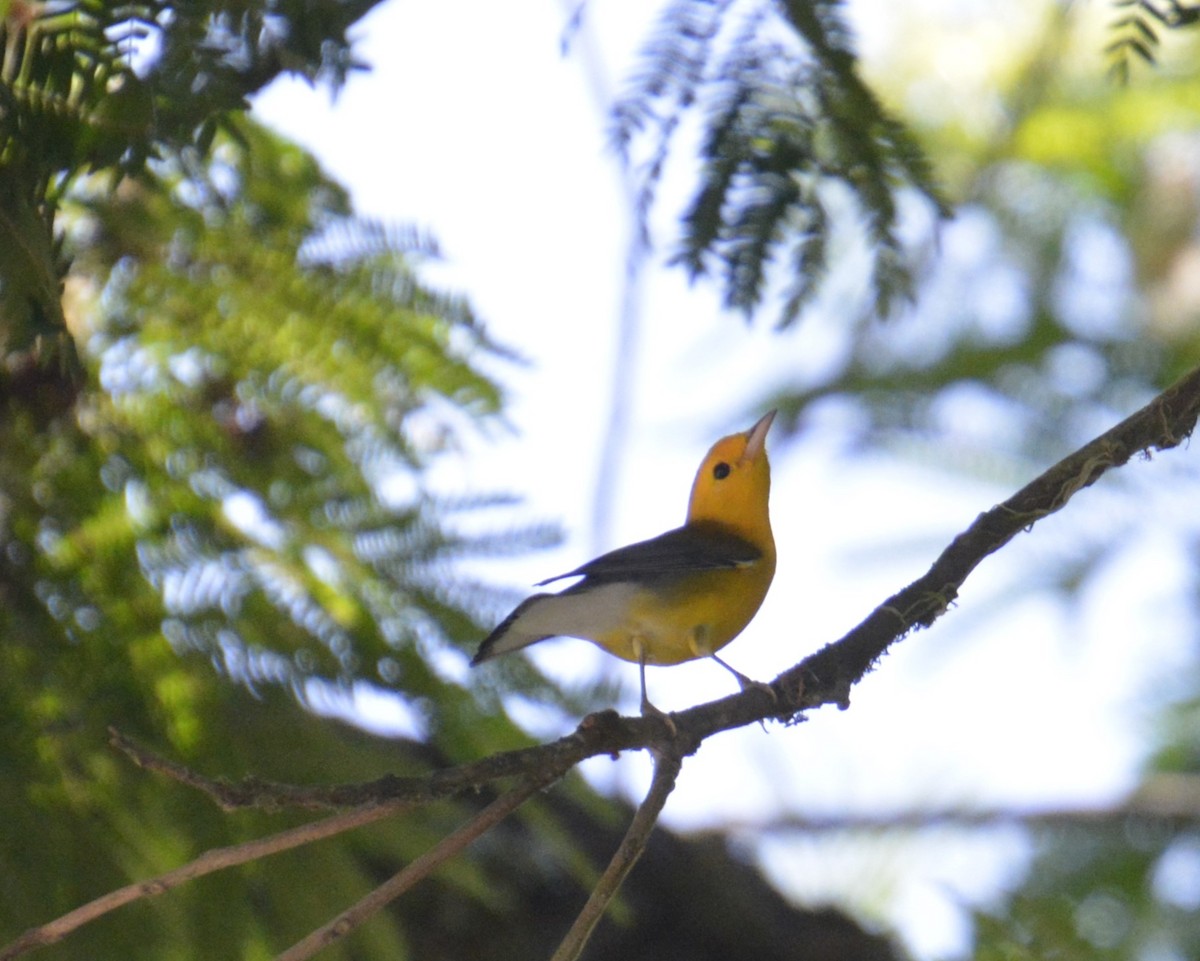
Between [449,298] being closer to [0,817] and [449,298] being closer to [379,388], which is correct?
[379,388]

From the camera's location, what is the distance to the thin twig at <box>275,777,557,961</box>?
65.1 inches

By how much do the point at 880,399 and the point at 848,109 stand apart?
11.0 feet

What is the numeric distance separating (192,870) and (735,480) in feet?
8.82

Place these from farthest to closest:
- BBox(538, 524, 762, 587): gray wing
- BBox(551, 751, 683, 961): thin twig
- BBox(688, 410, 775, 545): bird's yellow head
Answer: BBox(688, 410, 775, 545): bird's yellow head → BBox(538, 524, 762, 587): gray wing → BBox(551, 751, 683, 961): thin twig

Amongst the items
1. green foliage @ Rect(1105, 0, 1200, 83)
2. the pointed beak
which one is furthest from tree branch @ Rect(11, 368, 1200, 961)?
the pointed beak

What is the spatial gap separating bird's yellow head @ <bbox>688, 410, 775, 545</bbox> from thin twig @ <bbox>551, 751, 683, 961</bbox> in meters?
1.97

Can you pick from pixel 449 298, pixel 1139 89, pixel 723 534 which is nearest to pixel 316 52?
pixel 449 298

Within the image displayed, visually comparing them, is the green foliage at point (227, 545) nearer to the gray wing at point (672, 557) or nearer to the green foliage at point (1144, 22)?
the gray wing at point (672, 557)

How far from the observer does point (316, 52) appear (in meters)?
1.70

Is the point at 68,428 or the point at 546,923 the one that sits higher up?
the point at 68,428

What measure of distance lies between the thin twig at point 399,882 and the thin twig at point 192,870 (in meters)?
0.08

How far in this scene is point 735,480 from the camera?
4.09 m

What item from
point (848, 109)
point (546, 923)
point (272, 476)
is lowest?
point (546, 923)

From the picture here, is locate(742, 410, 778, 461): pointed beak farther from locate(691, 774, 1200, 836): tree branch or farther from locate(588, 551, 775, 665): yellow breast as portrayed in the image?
locate(691, 774, 1200, 836): tree branch
